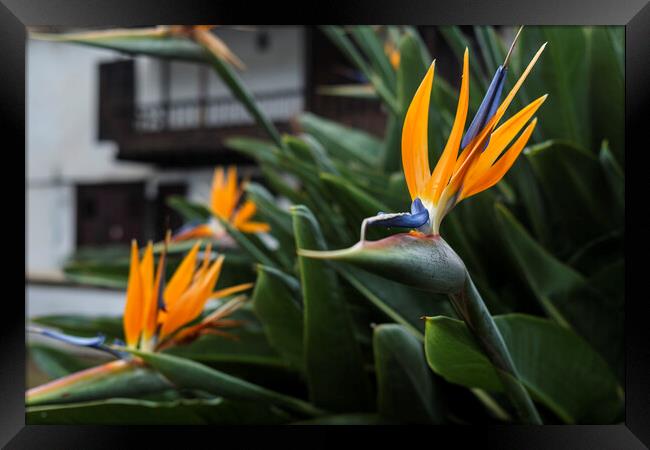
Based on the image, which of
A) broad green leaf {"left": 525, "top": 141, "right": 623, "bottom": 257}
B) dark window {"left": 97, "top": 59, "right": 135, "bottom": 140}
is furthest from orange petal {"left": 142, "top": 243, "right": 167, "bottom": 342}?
dark window {"left": 97, "top": 59, "right": 135, "bottom": 140}

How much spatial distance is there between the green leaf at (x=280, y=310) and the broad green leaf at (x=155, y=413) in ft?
0.12

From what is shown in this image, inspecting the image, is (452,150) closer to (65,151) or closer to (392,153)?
(392,153)

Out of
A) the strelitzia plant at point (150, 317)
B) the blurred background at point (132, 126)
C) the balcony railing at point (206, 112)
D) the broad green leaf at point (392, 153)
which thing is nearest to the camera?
the strelitzia plant at point (150, 317)

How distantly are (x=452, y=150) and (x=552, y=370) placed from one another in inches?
6.2

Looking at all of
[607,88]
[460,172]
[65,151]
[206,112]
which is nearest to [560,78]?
[607,88]

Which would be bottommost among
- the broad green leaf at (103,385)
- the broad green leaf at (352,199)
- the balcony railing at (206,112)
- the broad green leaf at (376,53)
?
the broad green leaf at (103,385)

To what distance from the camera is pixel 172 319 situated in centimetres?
33

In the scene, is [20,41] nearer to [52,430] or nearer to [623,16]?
[52,430]

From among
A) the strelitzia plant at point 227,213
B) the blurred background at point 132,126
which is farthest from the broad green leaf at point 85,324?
the blurred background at point 132,126

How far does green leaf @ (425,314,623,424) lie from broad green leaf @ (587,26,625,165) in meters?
0.16

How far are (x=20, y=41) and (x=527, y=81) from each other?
12.4 inches

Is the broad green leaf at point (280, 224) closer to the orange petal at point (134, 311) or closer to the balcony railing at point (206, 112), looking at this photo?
the orange petal at point (134, 311)

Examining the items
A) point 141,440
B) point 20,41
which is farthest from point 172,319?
point 20,41

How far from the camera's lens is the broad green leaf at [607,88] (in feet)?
1.39
